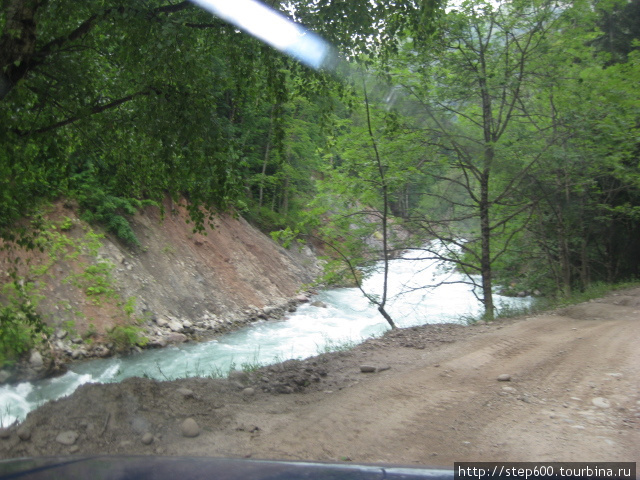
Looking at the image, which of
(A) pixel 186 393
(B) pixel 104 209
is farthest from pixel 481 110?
(B) pixel 104 209

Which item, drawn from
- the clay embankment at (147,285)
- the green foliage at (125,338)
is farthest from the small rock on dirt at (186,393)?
the green foliage at (125,338)

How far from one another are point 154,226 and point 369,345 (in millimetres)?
12350

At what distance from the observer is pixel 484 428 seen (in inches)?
174

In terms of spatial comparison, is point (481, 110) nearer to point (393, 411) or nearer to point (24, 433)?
point (393, 411)

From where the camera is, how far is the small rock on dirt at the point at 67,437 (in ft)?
14.1

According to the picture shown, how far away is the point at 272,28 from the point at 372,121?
17.9 ft

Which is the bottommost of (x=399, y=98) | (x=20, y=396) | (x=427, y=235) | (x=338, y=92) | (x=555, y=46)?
(x=20, y=396)

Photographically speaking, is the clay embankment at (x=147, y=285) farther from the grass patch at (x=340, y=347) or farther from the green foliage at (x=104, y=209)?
the grass patch at (x=340, y=347)

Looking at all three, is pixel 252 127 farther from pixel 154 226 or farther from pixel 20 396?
pixel 20 396

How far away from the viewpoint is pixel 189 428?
15.1 feet

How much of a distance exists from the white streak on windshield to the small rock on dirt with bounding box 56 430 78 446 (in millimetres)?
4179

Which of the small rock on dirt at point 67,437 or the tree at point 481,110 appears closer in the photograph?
the small rock on dirt at point 67,437

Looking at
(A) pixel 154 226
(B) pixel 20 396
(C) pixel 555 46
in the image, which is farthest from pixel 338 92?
(A) pixel 154 226

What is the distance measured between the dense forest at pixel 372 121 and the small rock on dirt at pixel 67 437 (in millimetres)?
2434
